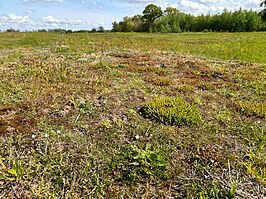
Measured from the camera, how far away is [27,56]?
390 inches

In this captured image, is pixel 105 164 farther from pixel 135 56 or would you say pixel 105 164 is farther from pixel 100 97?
pixel 135 56

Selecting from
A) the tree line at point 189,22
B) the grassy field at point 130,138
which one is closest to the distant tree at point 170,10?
the tree line at point 189,22

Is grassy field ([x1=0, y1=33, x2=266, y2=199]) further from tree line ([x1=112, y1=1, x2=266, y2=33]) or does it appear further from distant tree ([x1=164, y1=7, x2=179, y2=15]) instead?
distant tree ([x1=164, y1=7, x2=179, y2=15])

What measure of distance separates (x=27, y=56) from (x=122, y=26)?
46687 millimetres

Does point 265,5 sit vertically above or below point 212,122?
above

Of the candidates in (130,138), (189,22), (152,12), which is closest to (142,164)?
(130,138)

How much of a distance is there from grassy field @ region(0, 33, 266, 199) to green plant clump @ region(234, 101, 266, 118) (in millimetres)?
15

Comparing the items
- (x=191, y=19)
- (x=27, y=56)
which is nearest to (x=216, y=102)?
(x=27, y=56)

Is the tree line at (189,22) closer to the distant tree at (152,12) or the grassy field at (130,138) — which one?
the distant tree at (152,12)

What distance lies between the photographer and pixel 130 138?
3.65 m

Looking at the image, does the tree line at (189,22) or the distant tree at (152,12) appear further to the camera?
the distant tree at (152,12)

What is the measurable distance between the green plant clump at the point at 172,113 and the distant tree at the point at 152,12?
163 ft

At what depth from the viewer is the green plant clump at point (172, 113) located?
407 cm

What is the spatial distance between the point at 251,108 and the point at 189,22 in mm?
45852
